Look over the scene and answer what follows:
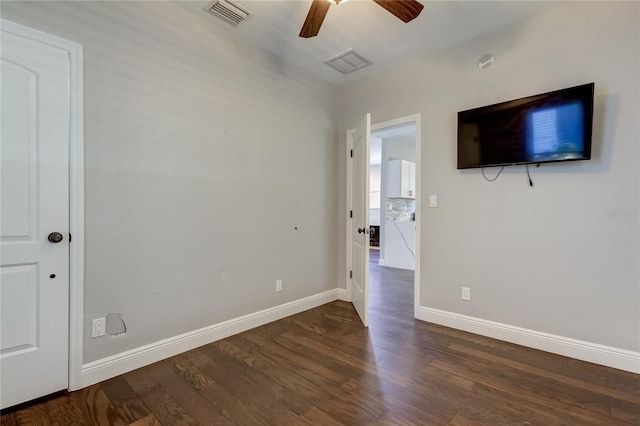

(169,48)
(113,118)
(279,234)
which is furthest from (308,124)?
(113,118)

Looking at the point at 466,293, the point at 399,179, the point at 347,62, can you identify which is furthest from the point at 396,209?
the point at 347,62

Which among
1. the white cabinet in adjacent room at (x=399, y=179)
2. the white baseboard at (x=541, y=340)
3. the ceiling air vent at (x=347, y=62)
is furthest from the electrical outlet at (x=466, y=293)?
the white cabinet in adjacent room at (x=399, y=179)

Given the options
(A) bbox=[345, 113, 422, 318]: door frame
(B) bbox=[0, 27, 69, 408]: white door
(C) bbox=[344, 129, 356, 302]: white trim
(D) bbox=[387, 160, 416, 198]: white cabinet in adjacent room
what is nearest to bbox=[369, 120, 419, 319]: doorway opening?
(D) bbox=[387, 160, 416, 198]: white cabinet in adjacent room

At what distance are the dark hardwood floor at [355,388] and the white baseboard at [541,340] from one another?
0.28 ft

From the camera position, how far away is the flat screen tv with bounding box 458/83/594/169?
2.15 metres

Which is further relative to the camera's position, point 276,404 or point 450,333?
point 450,333

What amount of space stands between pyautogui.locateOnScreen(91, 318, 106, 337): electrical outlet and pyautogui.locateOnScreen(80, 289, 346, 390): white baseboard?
178 millimetres

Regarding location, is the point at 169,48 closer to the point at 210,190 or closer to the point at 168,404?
the point at 210,190

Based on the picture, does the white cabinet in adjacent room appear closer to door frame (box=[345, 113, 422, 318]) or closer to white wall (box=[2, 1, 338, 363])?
door frame (box=[345, 113, 422, 318])

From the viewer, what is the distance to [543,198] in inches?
94.6

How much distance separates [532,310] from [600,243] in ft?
2.36

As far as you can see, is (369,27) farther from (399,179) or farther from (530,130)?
(399,179)

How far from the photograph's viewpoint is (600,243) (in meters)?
2.17

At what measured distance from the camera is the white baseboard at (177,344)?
6.35ft
